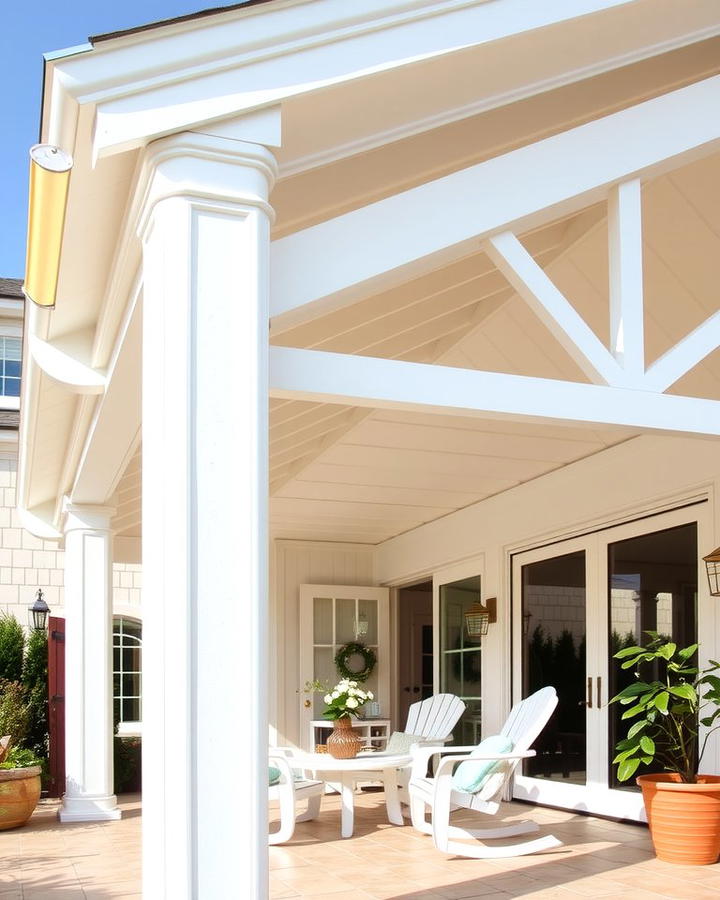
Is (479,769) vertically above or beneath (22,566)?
beneath

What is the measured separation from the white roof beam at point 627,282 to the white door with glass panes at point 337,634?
7.97 meters

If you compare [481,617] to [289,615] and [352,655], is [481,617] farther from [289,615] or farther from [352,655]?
[289,615]

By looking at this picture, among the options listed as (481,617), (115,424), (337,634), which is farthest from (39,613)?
(115,424)

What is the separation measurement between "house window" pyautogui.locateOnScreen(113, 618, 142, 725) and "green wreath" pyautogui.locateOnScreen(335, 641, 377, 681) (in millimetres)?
2412

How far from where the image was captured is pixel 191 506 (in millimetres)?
2691

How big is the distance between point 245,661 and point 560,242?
3.80m

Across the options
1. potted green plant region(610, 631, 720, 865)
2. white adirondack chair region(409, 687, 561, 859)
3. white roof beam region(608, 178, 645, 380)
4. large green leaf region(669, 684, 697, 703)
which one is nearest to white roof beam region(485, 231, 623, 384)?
white roof beam region(608, 178, 645, 380)

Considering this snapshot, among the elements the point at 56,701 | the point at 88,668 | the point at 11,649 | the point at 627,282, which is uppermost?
the point at 627,282

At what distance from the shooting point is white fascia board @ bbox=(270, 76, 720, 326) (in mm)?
3105

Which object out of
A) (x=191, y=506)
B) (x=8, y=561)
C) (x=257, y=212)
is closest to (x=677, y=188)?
(x=257, y=212)

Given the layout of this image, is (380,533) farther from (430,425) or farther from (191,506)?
(191,506)

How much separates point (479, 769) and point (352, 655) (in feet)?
16.6

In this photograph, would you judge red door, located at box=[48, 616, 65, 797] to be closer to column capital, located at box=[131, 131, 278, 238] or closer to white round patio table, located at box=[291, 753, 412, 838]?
white round patio table, located at box=[291, 753, 412, 838]

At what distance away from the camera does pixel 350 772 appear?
23.0ft
